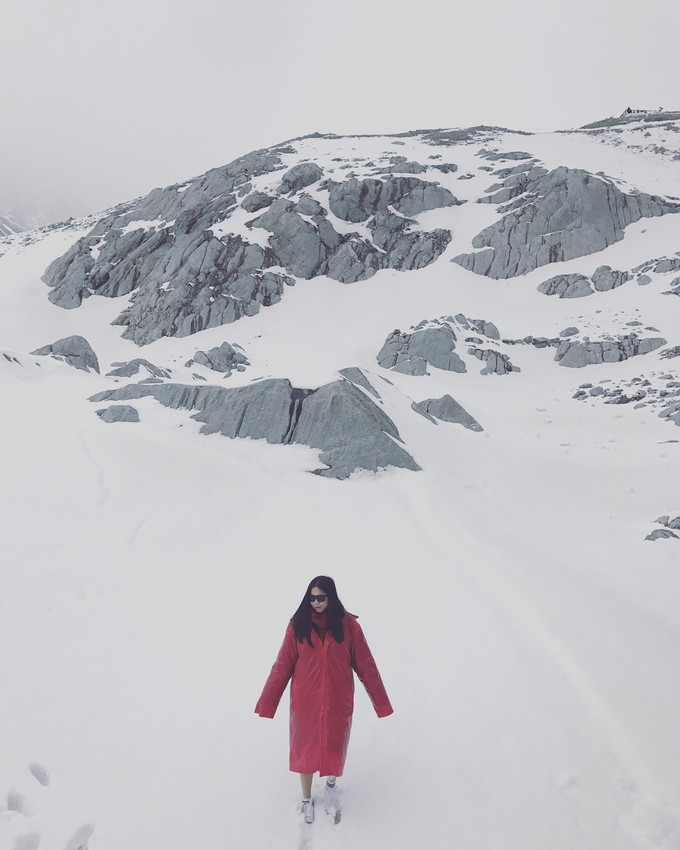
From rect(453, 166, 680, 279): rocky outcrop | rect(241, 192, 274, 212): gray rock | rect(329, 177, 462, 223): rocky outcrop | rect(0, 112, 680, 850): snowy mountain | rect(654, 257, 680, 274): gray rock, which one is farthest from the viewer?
rect(329, 177, 462, 223): rocky outcrop

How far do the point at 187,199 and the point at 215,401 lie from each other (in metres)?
63.2

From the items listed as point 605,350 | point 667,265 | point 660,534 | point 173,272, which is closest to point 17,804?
point 660,534

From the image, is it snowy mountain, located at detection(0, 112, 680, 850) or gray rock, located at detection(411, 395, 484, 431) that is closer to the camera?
snowy mountain, located at detection(0, 112, 680, 850)

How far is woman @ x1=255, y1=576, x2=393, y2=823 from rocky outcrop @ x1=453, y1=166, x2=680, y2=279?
52.1 meters

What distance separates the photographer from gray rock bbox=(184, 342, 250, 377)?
1325 inches

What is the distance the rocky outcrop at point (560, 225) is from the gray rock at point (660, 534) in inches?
1728

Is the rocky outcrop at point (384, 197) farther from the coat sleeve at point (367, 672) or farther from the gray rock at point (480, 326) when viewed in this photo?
the coat sleeve at point (367, 672)

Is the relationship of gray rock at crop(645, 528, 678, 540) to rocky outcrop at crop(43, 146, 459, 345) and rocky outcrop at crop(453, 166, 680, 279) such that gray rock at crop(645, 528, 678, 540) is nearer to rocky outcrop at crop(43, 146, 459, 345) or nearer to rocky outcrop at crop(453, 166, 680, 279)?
rocky outcrop at crop(43, 146, 459, 345)

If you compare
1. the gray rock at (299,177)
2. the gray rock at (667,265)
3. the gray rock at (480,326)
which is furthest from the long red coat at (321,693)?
the gray rock at (299,177)

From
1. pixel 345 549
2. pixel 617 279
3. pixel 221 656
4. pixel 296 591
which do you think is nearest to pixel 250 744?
pixel 221 656

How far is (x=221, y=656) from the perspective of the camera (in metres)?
6.15

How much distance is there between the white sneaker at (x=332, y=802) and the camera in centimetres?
383

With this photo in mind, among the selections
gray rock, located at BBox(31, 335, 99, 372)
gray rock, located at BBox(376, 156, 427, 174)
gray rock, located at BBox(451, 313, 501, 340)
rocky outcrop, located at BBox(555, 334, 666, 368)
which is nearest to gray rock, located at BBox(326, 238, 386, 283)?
gray rock, located at BBox(376, 156, 427, 174)

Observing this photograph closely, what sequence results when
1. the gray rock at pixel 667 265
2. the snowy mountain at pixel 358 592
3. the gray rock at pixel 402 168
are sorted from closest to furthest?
the snowy mountain at pixel 358 592, the gray rock at pixel 667 265, the gray rock at pixel 402 168
